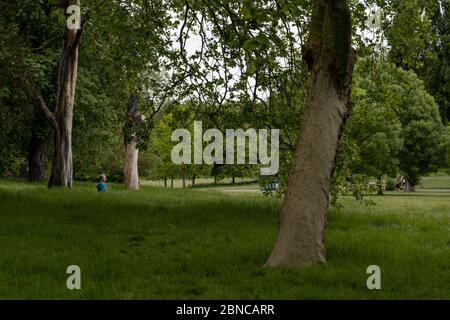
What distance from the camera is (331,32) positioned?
9695 mm

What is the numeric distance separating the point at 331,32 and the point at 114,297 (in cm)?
550

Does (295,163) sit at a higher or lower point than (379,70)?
lower

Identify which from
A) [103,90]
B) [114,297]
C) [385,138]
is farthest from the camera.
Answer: [385,138]

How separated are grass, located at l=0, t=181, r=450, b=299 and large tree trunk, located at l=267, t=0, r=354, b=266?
48 centimetres

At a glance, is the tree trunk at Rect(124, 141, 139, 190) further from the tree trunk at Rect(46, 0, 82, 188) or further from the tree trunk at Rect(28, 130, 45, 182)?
the tree trunk at Rect(46, 0, 82, 188)

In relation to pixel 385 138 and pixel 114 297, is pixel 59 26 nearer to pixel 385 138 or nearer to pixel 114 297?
pixel 114 297

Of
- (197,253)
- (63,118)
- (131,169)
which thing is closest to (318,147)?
(197,253)

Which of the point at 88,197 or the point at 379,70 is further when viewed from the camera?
the point at 88,197

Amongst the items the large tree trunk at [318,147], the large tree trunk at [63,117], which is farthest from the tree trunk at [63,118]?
the large tree trunk at [318,147]

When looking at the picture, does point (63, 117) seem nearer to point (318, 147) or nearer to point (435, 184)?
point (318, 147)

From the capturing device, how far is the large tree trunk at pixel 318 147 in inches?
365

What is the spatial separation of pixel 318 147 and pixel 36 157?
27.3 metres
